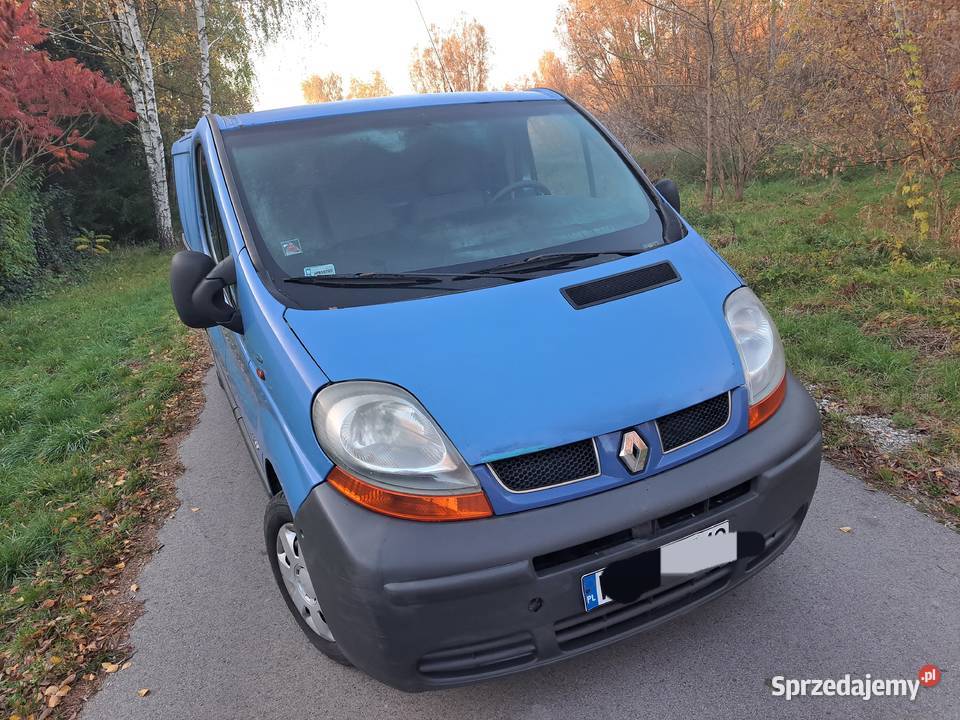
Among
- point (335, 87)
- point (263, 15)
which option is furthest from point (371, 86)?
point (263, 15)

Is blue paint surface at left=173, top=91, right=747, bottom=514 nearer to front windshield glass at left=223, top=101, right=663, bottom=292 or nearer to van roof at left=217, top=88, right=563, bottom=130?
front windshield glass at left=223, top=101, right=663, bottom=292

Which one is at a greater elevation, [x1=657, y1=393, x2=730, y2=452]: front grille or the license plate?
[x1=657, y1=393, x2=730, y2=452]: front grille

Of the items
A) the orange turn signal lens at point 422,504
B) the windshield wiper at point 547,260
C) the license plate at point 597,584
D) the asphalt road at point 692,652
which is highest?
the windshield wiper at point 547,260

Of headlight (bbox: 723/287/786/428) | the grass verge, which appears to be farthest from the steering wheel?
the grass verge

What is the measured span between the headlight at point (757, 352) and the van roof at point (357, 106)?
5.27ft

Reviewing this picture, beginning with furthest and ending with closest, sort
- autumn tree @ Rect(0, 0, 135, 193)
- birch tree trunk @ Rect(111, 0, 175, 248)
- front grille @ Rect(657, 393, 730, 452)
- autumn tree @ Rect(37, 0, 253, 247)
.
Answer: autumn tree @ Rect(37, 0, 253, 247) < birch tree trunk @ Rect(111, 0, 175, 248) < autumn tree @ Rect(0, 0, 135, 193) < front grille @ Rect(657, 393, 730, 452)

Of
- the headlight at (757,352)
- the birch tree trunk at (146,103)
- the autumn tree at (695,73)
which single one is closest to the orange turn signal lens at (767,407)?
the headlight at (757,352)

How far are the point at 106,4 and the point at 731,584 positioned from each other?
57.3 ft

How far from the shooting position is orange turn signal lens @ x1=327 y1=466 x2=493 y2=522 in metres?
1.89

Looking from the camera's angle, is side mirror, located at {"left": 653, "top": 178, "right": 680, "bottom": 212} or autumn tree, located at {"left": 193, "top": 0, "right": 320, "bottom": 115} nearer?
side mirror, located at {"left": 653, "top": 178, "right": 680, "bottom": 212}

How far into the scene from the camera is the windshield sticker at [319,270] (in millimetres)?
2533

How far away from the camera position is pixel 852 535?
2893mm

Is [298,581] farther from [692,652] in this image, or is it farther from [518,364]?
[692,652]

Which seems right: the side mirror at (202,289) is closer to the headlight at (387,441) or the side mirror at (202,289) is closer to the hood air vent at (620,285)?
the headlight at (387,441)
